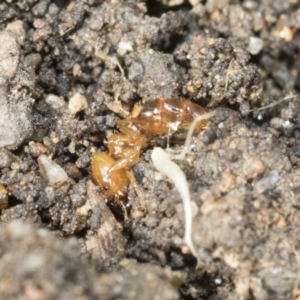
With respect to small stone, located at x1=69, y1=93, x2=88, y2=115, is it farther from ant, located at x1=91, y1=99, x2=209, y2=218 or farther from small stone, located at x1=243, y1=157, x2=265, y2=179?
small stone, located at x1=243, y1=157, x2=265, y2=179

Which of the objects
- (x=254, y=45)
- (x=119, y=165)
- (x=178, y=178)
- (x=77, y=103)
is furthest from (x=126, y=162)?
(x=254, y=45)

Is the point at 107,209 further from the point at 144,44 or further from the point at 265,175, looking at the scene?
the point at 144,44

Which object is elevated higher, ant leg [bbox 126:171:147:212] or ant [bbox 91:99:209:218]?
ant [bbox 91:99:209:218]

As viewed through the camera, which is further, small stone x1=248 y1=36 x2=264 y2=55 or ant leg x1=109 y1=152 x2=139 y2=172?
small stone x1=248 y1=36 x2=264 y2=55

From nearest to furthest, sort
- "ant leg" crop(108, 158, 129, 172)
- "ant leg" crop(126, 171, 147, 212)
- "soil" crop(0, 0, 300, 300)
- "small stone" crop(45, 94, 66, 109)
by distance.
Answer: "soil" crop(0, 0, 300, 300) → "ant leg" crop(126, 171, 147, 212) → "ant leg" crop(108, 158, 129, 172) → "small stone" crop(45, 94, 66, 109)

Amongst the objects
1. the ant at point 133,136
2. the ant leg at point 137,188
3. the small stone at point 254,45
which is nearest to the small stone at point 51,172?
the ant at point 133,136

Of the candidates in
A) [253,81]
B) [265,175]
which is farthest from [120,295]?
[253,81]

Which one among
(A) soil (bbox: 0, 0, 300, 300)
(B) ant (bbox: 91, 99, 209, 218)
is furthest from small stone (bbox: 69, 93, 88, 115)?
(B) ant (bbox: 91, 99, 209, 218)
